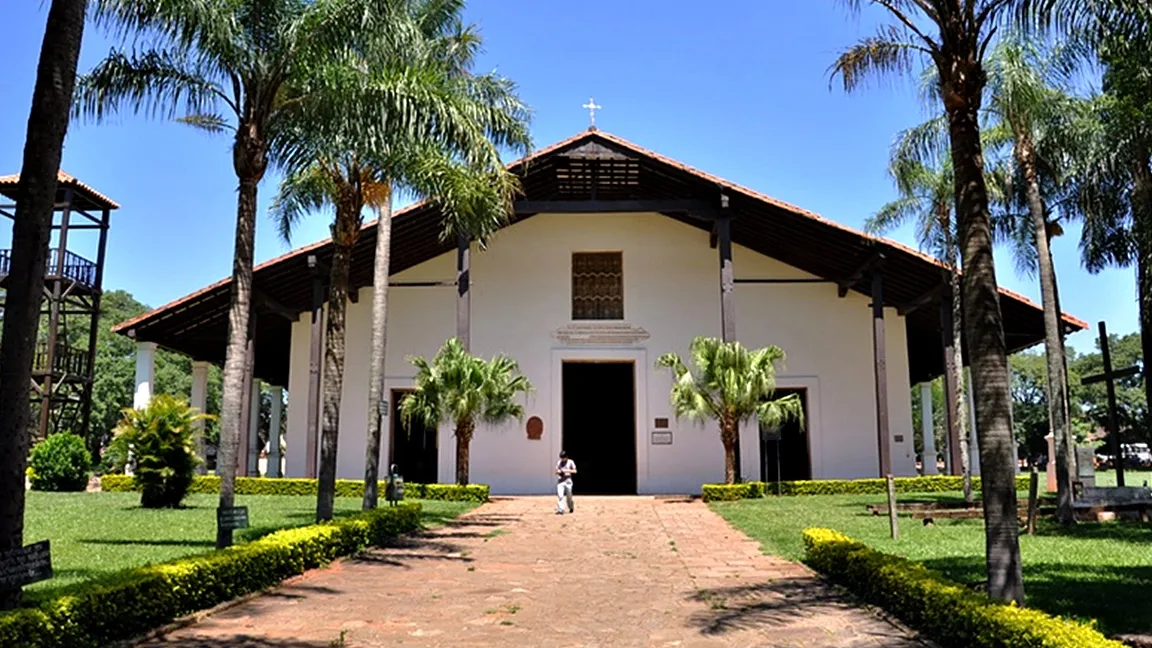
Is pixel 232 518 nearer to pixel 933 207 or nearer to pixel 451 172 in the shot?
pixel 451 172

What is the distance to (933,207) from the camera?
60.5 feet

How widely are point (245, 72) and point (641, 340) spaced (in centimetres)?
1525

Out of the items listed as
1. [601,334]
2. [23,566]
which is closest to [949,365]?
[601,334]

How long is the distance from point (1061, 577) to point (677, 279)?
16412 millimetres

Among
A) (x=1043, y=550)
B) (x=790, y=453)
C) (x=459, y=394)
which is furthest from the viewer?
(x=790, y=453)

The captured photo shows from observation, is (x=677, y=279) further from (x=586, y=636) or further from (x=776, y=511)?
(x=586, y=636)

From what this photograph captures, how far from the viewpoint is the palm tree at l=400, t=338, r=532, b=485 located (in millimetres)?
19031

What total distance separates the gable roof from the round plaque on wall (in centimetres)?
503

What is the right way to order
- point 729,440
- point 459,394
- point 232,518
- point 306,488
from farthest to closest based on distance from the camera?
1. point 306,488
2. point 729,440
3. point 459,394
4. point 232,518

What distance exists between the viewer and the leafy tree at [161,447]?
15234 mm

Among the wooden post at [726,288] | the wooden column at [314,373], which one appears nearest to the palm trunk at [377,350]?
the wooden column at [314,373]

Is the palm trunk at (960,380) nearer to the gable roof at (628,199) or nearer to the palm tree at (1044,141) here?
the gable roof at (628,199)

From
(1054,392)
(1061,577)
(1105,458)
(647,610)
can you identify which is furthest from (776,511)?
(1105,458)

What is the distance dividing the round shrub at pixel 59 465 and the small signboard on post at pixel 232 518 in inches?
527
